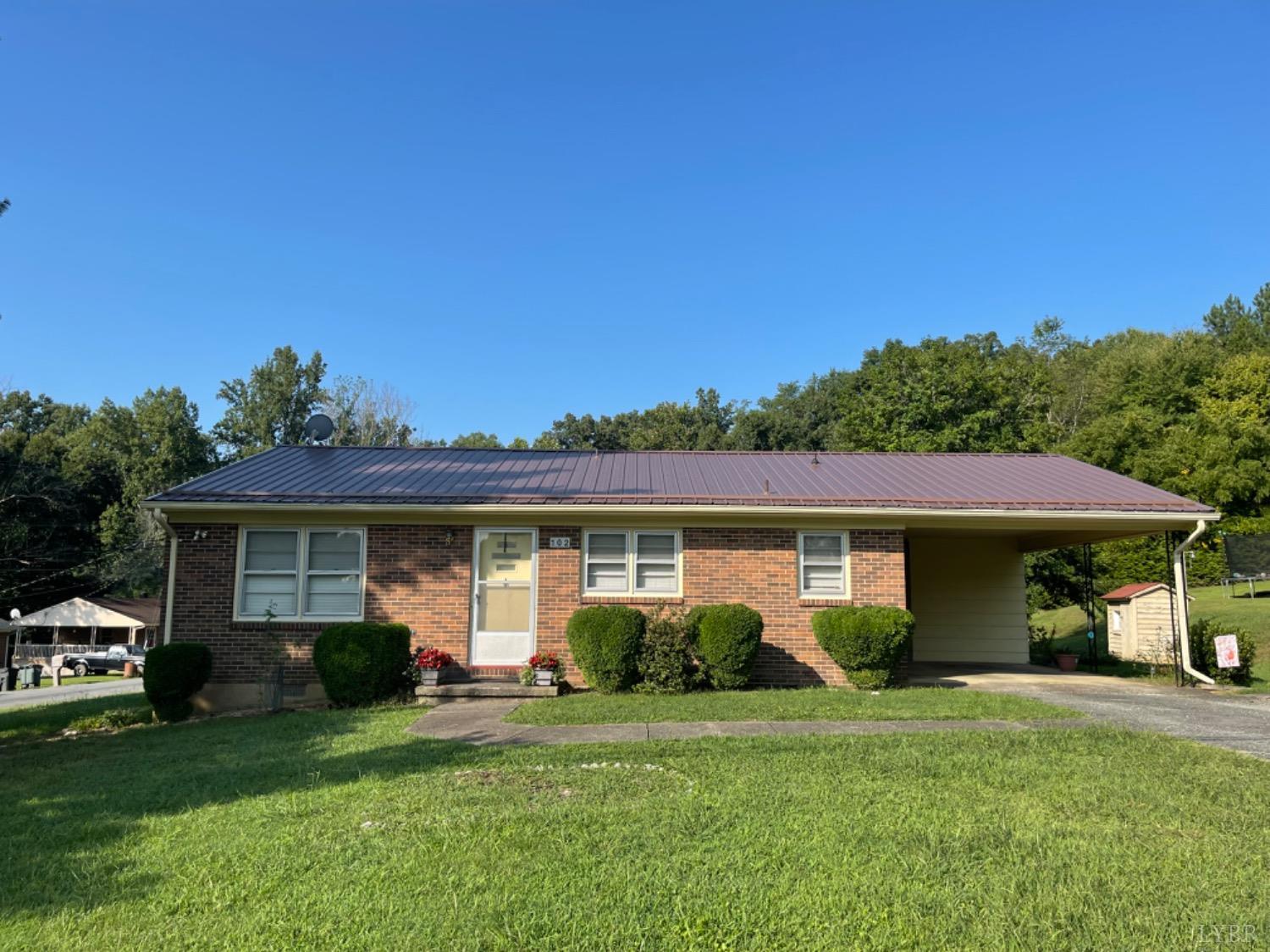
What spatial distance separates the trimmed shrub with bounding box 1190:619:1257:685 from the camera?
13.0m

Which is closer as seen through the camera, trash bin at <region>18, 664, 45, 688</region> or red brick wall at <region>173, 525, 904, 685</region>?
red brick wall at <region>173, 525, 904, 685</region>

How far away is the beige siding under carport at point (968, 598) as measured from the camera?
17.4m

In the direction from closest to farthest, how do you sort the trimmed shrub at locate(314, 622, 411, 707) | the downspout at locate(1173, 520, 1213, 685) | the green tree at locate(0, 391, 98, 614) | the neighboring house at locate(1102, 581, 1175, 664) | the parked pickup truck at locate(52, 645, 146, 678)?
the trimmed shrub at locate(314, 622, 411, 707) → the downspout at locate(1173, 520, 1213, 685) → the neighboring house at locate(1102, 581, 1175, 664) → the parked pickup truck at locate(52, 645, 146, 678) → the green tree at locate(0, 391, 98, 614)

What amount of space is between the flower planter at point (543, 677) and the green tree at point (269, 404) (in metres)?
40.7

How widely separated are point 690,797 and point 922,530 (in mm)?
10441

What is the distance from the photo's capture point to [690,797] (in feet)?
18.6

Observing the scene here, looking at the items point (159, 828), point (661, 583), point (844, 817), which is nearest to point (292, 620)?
point (661, 583)

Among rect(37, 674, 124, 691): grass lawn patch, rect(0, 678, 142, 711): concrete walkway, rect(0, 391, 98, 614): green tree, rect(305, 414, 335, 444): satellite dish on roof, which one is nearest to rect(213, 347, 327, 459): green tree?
rect(0, 391, 98, 614): green tree

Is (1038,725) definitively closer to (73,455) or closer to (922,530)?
(922,530)

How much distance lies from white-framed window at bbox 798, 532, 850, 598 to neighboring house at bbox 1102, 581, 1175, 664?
306 inches

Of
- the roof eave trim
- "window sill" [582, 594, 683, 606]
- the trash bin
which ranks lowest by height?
the trash bin

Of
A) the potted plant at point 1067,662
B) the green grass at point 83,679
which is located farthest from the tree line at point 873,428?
the potted plant at point 1067,662

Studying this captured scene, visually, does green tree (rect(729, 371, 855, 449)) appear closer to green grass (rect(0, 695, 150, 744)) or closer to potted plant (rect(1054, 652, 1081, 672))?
potted plant (rect(1054, 652, 1081, 672))

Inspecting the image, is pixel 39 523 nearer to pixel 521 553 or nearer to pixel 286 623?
pixel 286 623
